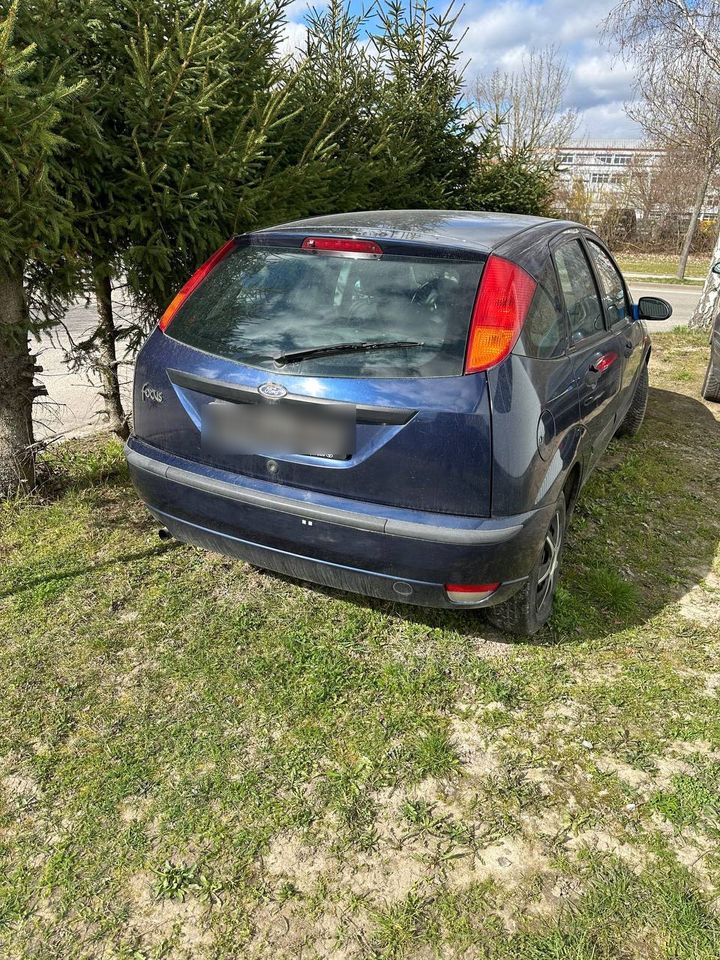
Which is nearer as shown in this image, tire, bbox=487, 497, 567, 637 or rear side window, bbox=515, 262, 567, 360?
rear side window, bbox=515, 262, 567, 360

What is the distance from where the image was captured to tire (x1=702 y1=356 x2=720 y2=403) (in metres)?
6.87

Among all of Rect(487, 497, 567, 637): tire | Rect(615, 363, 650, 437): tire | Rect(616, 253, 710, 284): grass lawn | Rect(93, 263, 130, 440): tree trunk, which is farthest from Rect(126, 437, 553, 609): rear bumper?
Rect(616, 253, 710, 284): grass lawn

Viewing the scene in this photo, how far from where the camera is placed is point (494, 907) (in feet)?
6.17

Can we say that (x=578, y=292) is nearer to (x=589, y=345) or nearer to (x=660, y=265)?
(x=589, y=345)

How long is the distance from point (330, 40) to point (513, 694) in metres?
5.98

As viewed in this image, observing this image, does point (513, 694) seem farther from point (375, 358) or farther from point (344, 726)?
point (375, 358)

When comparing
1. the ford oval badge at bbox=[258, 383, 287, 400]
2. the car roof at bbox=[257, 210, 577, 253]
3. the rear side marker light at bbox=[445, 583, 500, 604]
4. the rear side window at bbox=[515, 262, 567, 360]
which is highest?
the car roof at bbox=[257, 210, 577, 253]

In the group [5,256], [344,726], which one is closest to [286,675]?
[344,726]

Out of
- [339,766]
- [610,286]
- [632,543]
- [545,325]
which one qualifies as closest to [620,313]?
[610,286]

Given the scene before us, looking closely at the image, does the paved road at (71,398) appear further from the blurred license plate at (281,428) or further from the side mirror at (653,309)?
the side mirror at (653,309)

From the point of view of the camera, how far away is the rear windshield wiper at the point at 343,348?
243 cm

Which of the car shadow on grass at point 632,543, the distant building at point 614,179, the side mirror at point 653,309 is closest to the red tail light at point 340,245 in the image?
the car shadow on grass at point 632,543

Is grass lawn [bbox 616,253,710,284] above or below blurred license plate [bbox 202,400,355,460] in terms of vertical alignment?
below

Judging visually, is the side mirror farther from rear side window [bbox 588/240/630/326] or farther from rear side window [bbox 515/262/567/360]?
rear side window [bbox 515/262/567/360]
